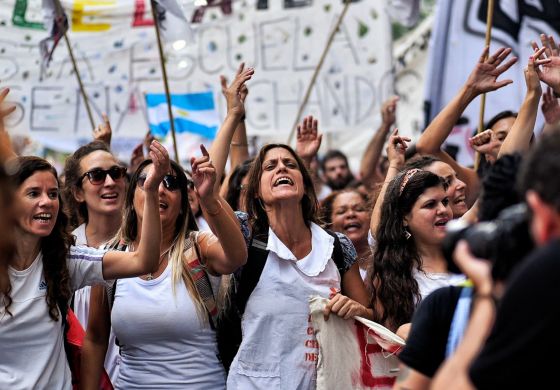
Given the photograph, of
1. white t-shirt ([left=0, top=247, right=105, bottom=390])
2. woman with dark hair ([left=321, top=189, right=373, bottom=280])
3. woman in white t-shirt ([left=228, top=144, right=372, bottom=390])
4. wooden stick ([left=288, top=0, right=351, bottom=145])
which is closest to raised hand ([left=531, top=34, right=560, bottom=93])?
woman in white t-shirt ([left=228, top=144, right=372, bottom=390])

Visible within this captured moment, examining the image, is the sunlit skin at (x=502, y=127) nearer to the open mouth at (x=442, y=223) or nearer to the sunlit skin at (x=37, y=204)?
the open mouth at (x=442, y=223)

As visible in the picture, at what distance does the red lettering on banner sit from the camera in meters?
7.73

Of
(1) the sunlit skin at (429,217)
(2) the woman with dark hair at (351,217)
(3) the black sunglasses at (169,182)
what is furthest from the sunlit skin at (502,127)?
(3) the black sunglasses at (169,182)

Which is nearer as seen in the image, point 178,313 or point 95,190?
point 178,313

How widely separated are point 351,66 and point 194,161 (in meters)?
4.37

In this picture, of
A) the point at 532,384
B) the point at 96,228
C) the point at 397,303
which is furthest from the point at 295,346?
the point at 532,384

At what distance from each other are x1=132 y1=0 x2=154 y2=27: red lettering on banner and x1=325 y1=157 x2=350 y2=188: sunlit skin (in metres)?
1.86

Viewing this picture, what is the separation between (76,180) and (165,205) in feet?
3.14

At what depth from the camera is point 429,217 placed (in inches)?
170

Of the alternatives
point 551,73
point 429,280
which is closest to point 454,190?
point 429,280

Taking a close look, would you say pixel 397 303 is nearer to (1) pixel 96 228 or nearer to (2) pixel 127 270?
(2) pixel 127 270

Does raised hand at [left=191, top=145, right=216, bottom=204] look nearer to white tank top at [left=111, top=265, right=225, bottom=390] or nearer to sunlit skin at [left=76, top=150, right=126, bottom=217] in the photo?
white tank top at [left=111, top=265, right=225, bottom=390]

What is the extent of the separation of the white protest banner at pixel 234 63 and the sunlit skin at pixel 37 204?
11.8 feet

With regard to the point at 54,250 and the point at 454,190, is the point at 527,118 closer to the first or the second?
the point at 454,190
